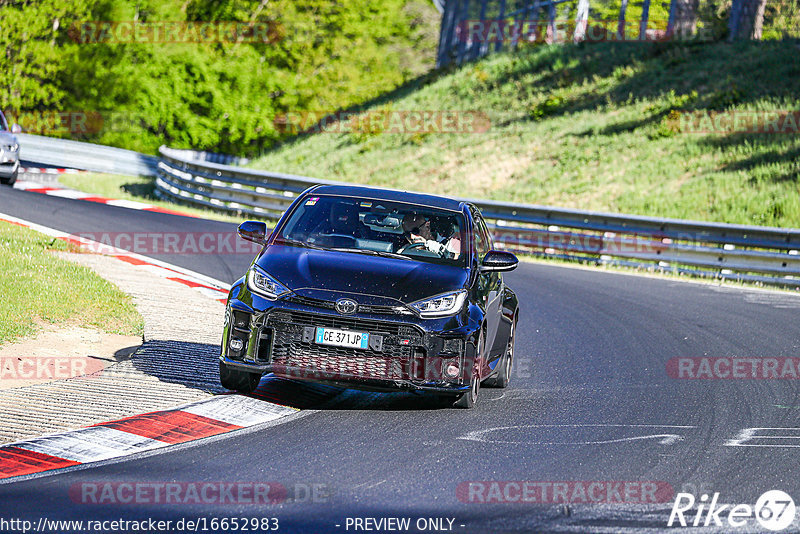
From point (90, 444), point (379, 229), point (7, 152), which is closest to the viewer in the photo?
point (90, 444)

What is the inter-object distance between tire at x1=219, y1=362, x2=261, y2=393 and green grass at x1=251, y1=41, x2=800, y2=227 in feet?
64.4

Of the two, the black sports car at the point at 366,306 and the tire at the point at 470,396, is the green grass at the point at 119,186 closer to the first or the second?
the black sports car at the point at 366,306

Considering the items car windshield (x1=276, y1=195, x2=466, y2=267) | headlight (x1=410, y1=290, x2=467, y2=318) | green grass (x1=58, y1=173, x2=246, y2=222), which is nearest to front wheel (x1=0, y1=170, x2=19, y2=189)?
green grass (x1=58, y1=173, x2=246, y2=222)

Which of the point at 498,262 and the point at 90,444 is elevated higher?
the point at 498,262

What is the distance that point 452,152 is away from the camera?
118 feet

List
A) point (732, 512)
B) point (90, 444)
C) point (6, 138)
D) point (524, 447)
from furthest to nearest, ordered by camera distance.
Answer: point (6, 138) < point (524, 447) < point (90, 444) < point (732, 512)

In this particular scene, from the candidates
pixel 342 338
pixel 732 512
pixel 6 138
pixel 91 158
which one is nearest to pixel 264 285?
pixel 342 338

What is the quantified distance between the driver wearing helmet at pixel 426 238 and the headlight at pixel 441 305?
79cm

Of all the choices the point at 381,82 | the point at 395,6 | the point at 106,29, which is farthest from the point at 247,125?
the point at 395,6

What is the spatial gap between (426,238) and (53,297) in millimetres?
4464

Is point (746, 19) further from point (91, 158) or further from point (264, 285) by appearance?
point (264, 285)

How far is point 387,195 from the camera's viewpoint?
30.4 ft

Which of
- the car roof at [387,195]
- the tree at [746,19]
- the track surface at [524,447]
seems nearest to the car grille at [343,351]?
the track surface at [524,447]

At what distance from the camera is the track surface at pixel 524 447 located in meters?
5.54
